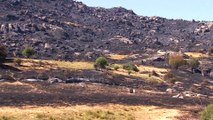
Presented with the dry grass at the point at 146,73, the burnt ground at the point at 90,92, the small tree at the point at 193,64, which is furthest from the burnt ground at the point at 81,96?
the small tree at the point at 193,64

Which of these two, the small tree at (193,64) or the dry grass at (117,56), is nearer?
the small tree at (193,64)

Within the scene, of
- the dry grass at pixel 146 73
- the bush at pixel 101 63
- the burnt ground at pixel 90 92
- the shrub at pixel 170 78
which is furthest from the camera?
the bush at pixel 101 63

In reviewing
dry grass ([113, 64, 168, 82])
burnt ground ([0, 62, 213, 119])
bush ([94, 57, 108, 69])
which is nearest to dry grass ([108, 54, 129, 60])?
dry grass ([113, 64, 168, 82])

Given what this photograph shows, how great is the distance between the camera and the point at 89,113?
6600 centimetres

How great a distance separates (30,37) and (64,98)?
379 feet

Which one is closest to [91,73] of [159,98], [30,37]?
[159,98]

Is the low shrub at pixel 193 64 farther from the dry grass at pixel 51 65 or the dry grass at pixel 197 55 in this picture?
the dry grass at pixel 51 65

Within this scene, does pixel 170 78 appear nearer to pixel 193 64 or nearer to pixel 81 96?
pixel 193 64

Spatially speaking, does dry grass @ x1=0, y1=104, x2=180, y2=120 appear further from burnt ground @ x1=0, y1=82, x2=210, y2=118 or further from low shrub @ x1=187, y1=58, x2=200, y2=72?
low shrub @ x1=187, y1=58, x2=200, y2=72

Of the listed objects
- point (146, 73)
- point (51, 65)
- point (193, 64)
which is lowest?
point (146, 73)

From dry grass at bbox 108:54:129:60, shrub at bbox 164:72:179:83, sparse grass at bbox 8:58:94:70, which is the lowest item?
shrub at bbox 164:72:179:83

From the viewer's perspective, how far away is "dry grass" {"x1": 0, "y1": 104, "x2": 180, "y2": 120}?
59350 mm

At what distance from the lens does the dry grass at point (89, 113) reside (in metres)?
59.3

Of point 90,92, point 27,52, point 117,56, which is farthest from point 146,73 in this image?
point 90,92
